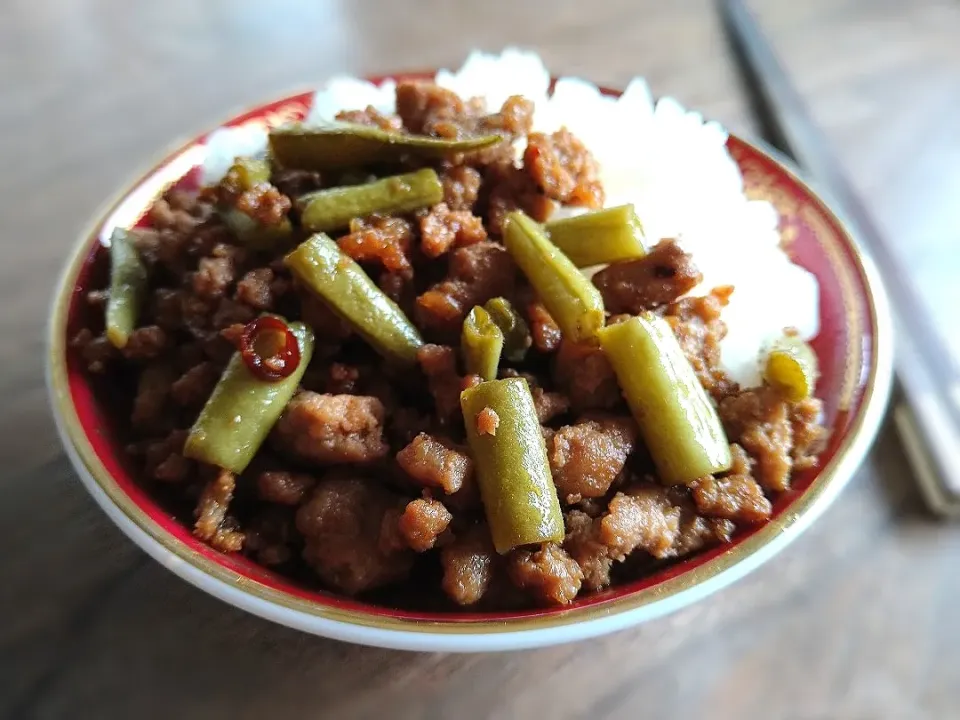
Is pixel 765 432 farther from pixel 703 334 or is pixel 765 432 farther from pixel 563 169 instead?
pixel 563 169

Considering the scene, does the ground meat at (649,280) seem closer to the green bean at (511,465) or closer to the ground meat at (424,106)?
the green bean at (511,465)

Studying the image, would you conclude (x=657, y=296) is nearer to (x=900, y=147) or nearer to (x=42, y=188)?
(x=900, y=147)

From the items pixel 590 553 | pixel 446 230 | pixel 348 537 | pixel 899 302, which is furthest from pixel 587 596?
pixel 899 302

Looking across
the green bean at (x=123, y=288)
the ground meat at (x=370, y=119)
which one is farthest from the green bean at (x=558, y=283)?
the green bean at (x=123, y=288)

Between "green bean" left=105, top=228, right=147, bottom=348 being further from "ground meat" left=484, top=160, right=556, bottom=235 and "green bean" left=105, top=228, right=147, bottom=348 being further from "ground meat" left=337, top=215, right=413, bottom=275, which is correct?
"ground meat" left=484, top=160, right=556, bottom=235

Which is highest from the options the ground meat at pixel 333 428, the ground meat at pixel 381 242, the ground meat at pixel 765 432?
the ground meat at pixel 381 242

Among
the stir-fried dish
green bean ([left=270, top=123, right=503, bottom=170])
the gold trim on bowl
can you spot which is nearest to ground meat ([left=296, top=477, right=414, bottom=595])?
the stir-fried dish

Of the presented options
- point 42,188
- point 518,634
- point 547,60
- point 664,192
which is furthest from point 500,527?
point 547,60
